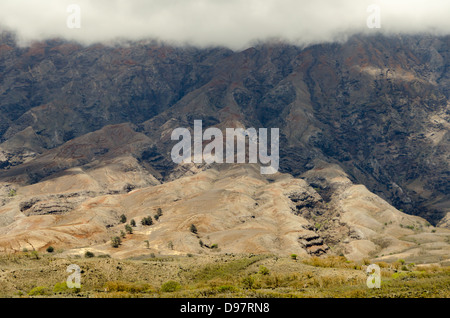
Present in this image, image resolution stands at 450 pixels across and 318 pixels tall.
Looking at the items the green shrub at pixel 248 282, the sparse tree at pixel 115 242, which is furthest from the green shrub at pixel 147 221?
the green shrub at pixel 248 282

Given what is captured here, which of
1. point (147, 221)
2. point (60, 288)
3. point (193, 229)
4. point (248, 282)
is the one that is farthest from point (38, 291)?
point (147, 221)

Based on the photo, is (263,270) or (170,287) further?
(263,270)

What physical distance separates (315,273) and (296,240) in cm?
9603

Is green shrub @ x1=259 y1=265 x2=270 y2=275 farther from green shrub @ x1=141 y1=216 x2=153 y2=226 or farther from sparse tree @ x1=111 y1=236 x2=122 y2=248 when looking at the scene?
green shrub @ x1=141 y1=216 x2=153 y2=226

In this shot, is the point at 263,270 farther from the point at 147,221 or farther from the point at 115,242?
the point at 147,221

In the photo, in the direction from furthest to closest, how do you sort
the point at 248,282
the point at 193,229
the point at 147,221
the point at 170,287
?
the point at 147,221, the point at 193,229, the point at 248,282, the point at 170,287

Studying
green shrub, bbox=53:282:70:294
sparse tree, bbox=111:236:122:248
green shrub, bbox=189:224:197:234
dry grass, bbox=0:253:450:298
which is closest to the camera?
dry grass, bbox=0:253:450:298

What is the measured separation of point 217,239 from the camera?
17188cm

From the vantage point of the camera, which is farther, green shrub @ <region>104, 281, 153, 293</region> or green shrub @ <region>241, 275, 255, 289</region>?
green shrub @ <region>241, 275, 255, 289</region>

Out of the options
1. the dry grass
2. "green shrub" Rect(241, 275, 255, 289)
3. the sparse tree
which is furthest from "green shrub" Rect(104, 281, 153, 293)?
the sparse tree

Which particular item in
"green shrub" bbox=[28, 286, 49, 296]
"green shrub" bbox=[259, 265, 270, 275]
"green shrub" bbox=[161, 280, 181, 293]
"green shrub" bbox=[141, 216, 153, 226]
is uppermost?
"green shrub" bbox=[28, 286, 49, 296]

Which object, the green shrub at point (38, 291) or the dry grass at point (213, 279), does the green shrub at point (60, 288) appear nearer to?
the dry grass at point (213, 279)

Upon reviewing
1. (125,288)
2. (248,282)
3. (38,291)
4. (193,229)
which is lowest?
(193,229)

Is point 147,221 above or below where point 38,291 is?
below
